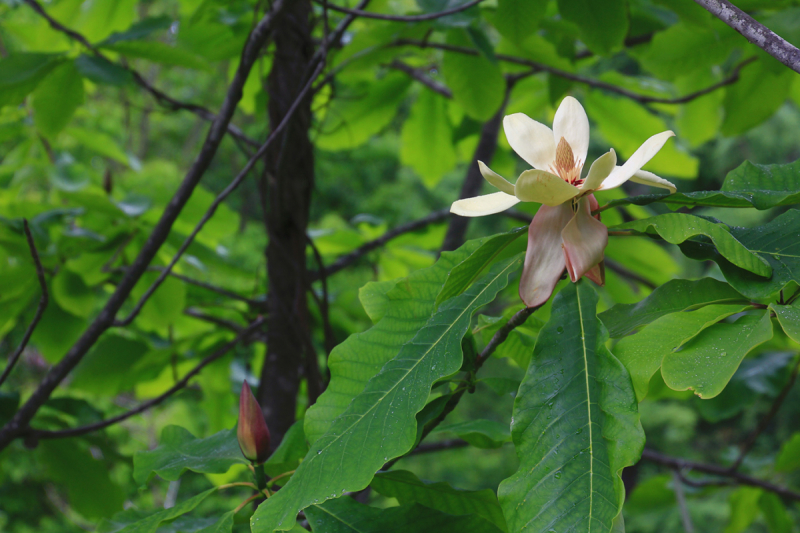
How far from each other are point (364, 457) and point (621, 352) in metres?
0.16

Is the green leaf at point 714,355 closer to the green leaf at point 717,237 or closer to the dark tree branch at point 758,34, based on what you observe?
the green leaf at point 717,237

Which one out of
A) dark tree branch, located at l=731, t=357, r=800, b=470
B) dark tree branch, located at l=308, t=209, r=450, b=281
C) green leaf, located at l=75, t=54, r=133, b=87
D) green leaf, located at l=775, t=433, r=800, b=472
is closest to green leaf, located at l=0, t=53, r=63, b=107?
green leaf, located at l=75, t=54, r=133, b=87

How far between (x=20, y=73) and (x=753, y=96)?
120 cm

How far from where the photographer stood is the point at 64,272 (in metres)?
0.95

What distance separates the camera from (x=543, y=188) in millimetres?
333

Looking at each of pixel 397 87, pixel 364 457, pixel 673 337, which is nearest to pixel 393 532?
pixel 364 457

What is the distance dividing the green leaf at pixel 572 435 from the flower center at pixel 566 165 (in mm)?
97

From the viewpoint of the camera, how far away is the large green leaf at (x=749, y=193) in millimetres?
353

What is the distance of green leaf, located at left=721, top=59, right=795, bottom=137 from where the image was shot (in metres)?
1.04

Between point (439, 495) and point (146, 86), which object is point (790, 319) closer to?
point (439, 495)

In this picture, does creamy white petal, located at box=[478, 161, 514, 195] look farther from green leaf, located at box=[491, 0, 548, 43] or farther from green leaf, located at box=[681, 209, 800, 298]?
green leaf, located at box=[491, 0, 548, 43]

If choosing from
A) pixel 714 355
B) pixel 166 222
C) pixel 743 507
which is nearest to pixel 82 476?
pixel 166 222

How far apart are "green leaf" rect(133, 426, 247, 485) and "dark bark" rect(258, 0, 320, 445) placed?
10.2 inches

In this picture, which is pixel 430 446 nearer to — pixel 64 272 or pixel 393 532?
pixel 393 532
